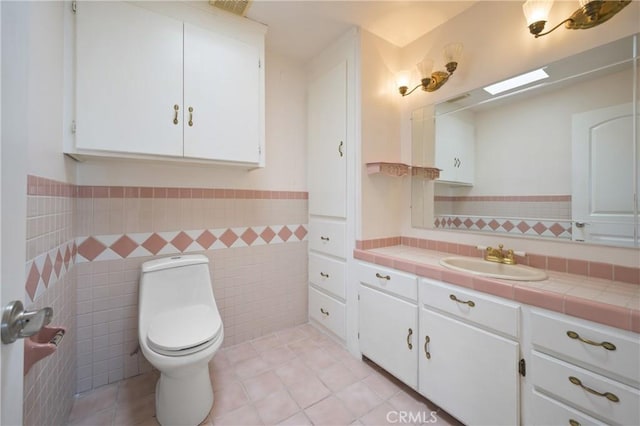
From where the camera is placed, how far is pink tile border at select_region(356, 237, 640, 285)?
3.88ft

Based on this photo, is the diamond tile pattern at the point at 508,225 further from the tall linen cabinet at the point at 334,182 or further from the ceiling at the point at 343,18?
the ceiling at the point at 343,18

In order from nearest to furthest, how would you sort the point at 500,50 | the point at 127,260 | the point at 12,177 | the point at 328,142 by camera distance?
the point at 12,177 < the point at 500,50 < the point at 127,260 < the point at 328,142

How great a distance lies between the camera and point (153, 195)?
1764 mm

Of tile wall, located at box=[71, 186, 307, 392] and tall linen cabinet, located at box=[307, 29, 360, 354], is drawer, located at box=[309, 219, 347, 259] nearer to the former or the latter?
tall linen cabinet, located at box=[307, 29, 360, 354]

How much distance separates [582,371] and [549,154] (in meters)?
1.08

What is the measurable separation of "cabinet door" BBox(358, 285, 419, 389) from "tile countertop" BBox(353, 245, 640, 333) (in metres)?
0.27

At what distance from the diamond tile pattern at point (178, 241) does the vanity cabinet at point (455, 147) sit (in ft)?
4.16

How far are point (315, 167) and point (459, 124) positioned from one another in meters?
1.13

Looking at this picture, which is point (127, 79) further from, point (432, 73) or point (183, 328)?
point (432, 73)

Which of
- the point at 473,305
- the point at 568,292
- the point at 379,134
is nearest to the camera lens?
the point at 568,292

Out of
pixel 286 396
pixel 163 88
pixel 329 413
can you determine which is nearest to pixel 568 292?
pixel 329 413

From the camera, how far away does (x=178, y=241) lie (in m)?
1.86

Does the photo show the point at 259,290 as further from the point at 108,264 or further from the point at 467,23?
the point at 467,23

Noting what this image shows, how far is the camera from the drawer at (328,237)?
202 centimetres
